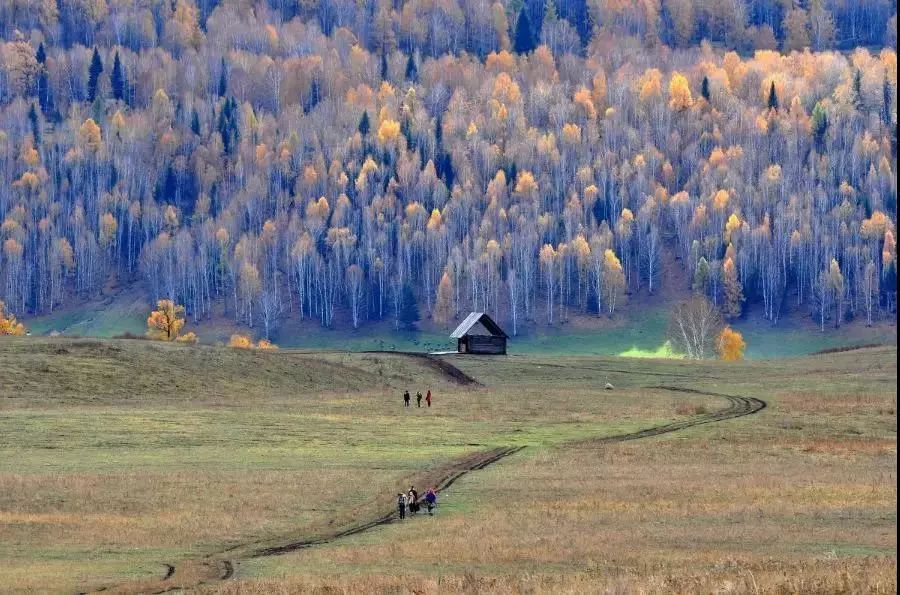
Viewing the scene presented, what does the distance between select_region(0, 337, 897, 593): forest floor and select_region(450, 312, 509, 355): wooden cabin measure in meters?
42.4

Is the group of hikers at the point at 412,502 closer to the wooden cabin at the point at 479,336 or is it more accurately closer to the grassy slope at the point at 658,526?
the grassy slope at the point at 658,526

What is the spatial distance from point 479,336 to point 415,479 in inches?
4198

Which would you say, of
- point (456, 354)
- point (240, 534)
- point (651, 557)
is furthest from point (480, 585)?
point (456, 354)

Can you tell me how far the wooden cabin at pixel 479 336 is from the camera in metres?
174

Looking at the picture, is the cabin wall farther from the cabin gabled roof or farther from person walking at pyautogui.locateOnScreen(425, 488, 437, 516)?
person walking at pyautogui.locateOnScreen(425, 488, 437, 516)

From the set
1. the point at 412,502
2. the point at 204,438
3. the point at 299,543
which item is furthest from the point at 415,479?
the point at 204,438

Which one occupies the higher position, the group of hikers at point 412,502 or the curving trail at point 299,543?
the group of hikers at point 412,502

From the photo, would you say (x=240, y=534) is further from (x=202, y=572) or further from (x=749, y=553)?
(x=749, y=553)

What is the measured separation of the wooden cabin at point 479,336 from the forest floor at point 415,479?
42367 mm

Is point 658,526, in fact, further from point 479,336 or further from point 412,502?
point 479,336

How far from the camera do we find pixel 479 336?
572ft

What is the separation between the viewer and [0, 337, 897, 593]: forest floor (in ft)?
→ 149

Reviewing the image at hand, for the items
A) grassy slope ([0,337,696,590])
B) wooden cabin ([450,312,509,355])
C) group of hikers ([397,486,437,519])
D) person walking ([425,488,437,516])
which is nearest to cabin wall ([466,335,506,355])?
wooden cabin ([450,312,509,355])

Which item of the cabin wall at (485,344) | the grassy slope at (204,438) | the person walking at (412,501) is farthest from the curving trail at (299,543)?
the cabin wall at (485,344)
